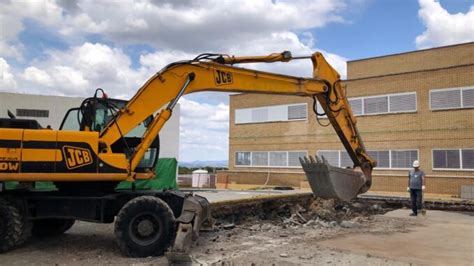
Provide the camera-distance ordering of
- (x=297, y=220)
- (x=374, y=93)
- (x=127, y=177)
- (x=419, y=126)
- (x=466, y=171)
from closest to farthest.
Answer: (x=127, y=177) < (x=297, y=220) < (x=466, y=171) < (x=419, y=126) < (x=374, y=93)

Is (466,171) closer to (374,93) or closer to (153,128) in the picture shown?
(374,93)

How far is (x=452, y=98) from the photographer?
25109mm

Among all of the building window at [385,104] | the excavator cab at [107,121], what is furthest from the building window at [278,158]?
the excavator cab at [107,121]

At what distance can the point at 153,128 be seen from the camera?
8.84m

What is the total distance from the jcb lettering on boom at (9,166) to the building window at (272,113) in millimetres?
26045

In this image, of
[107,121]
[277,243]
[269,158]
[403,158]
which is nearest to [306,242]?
[277,243]

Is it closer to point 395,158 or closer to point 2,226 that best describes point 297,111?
point 395,158

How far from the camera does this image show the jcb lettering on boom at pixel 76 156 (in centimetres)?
829

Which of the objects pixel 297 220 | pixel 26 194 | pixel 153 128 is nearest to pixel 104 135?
pixel 153 128

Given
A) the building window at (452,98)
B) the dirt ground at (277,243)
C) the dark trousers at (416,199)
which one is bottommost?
the dirt ground at (277,243)

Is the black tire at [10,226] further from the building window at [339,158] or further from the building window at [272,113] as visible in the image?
the building window at [272,113]

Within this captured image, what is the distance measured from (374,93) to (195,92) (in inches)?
821

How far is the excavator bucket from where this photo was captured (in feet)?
40.4

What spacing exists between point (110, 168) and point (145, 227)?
127cm
